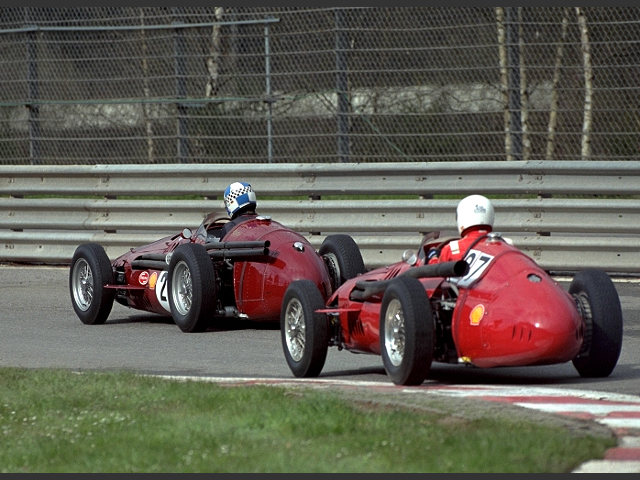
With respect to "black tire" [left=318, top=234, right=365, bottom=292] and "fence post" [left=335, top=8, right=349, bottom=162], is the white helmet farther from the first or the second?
"fence post" [left=335, top=8, right=349, bottom=162]

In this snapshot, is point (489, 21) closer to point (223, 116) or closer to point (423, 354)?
point (223, 116)

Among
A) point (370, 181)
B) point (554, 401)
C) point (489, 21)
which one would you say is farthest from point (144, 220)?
point (554, 401)

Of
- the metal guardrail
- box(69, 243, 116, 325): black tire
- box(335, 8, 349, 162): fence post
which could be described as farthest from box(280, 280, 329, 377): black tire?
box(335, 8, 349, 162): fence post

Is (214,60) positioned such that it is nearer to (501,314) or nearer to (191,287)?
(191,287)

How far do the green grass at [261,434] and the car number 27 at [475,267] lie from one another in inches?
47.8

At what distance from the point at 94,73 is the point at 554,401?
11.1m

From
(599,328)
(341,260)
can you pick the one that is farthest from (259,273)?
(599,328)

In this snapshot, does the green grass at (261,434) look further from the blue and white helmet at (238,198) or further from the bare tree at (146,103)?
the bare tree at (146,103)

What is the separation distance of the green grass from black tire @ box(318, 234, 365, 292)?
3571 millimetres

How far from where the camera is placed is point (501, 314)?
8.45 meters

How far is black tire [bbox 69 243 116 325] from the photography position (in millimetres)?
12617

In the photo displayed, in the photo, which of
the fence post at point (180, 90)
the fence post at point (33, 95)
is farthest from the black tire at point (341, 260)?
the fence post at point (33, 95)

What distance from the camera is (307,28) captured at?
54.6ft

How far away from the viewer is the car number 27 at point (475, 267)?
28.6 feet
